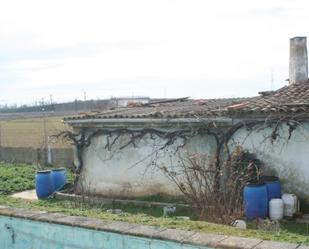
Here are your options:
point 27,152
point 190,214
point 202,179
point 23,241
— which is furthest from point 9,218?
point 27,152

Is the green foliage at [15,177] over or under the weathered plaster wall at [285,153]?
under

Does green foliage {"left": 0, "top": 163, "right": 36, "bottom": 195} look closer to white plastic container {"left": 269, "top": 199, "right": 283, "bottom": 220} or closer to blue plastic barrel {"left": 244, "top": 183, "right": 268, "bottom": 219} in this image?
blue plastic barrel {"left": 244, "top": 183, "right": 268, "bottom": 219}

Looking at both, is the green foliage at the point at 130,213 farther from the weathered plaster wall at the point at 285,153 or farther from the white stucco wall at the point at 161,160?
the weathered plaster wall at the point at 285,153

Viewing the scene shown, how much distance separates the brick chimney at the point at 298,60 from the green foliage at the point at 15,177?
9809 millimetres

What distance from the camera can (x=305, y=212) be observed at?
1138 centimetres

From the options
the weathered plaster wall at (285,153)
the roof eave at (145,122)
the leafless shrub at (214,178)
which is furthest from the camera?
the roof eave at (145,122)

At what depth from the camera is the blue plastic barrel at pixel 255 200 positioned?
11.2 m

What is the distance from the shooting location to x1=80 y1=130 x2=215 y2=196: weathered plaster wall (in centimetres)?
1350

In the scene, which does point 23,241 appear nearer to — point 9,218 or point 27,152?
point 9,218

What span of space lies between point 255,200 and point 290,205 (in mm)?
817

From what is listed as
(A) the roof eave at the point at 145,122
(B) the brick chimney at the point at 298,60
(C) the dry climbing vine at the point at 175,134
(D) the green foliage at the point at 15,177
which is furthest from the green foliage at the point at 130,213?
(B) the brick chimney at the point at 298,60

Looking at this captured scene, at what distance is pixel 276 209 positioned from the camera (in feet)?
36.8

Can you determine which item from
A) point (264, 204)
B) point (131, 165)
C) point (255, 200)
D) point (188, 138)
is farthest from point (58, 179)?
point (264, 204)

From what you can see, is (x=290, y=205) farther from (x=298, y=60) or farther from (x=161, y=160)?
(x=298, y=60)
